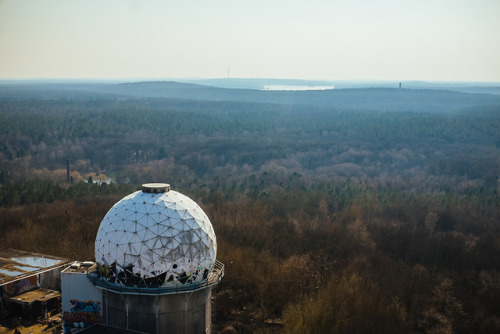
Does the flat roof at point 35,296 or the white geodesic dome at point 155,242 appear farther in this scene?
the flat roof at point 35,296

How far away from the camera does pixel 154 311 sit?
1035 inches

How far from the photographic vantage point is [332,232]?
56.0 meters

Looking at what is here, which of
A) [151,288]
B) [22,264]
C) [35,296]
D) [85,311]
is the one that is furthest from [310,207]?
[151,288]

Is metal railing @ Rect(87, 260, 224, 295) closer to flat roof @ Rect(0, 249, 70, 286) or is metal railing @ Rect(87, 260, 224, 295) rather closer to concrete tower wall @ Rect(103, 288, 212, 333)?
concrete tower wall @ Rect(103, 288, 212, 333)

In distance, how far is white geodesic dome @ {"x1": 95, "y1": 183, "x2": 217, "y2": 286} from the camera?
26156 millimetres

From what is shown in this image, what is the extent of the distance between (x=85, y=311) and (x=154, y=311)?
449 centimetres

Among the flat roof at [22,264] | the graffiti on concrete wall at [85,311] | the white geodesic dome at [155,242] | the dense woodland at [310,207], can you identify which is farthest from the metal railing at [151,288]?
the flat roof at [22,264]

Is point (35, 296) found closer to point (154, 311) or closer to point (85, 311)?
point (85, 311)

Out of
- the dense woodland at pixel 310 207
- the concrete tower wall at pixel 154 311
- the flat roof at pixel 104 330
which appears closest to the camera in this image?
the flat roof at pixel 104 330

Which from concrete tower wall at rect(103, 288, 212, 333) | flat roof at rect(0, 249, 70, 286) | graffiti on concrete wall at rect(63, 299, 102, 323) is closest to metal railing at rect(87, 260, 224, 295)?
concrete tower wall at rect(103, 288, 212, 333)

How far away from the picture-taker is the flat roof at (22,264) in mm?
33375

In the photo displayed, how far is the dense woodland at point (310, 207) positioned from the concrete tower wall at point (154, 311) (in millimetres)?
6938

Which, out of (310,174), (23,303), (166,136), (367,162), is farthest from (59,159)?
(23,303)

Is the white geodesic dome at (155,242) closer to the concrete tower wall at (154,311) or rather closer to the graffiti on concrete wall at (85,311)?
the concrete tower wall at (154,311)
